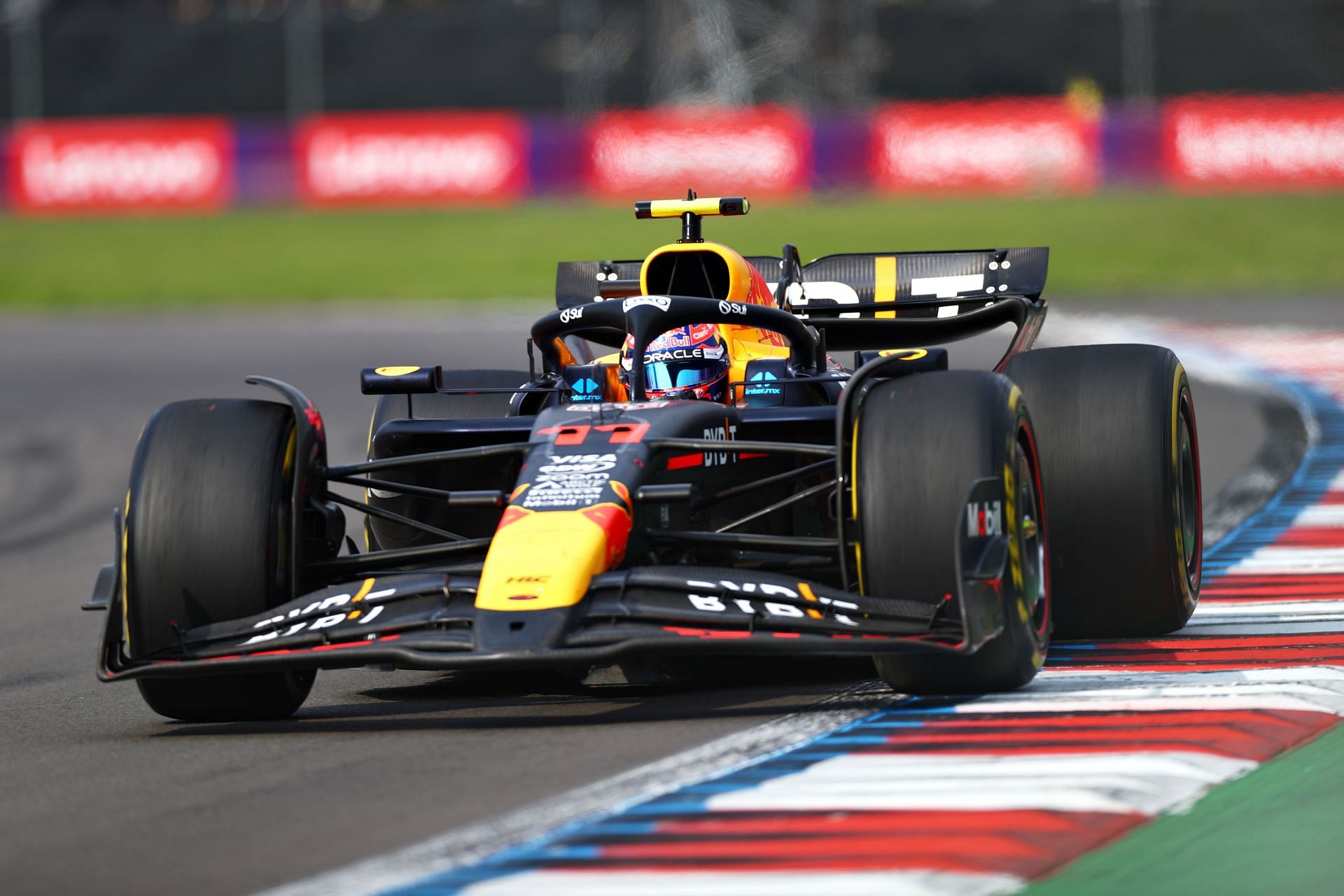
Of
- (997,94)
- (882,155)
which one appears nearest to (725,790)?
(882,155)

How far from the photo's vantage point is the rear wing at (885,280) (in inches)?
385

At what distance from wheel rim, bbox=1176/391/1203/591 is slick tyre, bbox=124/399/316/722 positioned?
3.07 m

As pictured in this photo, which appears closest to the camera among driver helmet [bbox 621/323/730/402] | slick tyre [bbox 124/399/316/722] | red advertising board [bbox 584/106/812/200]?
slick tyre [bbox 124/399/316/722]

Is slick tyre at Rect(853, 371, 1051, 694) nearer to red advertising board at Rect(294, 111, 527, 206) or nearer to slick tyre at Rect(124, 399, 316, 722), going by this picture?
slick tyre at Rect(124, 399, 316, 722)

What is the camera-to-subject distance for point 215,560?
6613 millimetres

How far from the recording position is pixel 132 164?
136 feet

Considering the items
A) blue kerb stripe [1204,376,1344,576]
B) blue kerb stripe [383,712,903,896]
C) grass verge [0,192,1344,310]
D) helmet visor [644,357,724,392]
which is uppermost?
grass verge [0,192,1344,310]

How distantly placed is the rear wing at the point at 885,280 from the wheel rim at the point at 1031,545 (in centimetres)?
298

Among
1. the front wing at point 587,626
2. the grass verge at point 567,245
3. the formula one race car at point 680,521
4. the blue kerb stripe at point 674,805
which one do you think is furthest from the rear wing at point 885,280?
the grass verge at point 567,245

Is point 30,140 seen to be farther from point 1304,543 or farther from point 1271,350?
point 1304,543

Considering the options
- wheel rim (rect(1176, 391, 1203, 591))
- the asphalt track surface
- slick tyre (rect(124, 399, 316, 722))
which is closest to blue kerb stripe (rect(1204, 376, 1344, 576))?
the asphalt track surface

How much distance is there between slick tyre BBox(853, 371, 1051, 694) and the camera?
20.3 feet

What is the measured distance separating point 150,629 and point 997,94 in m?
36.3

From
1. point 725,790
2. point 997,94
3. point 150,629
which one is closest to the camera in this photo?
point 725,790
